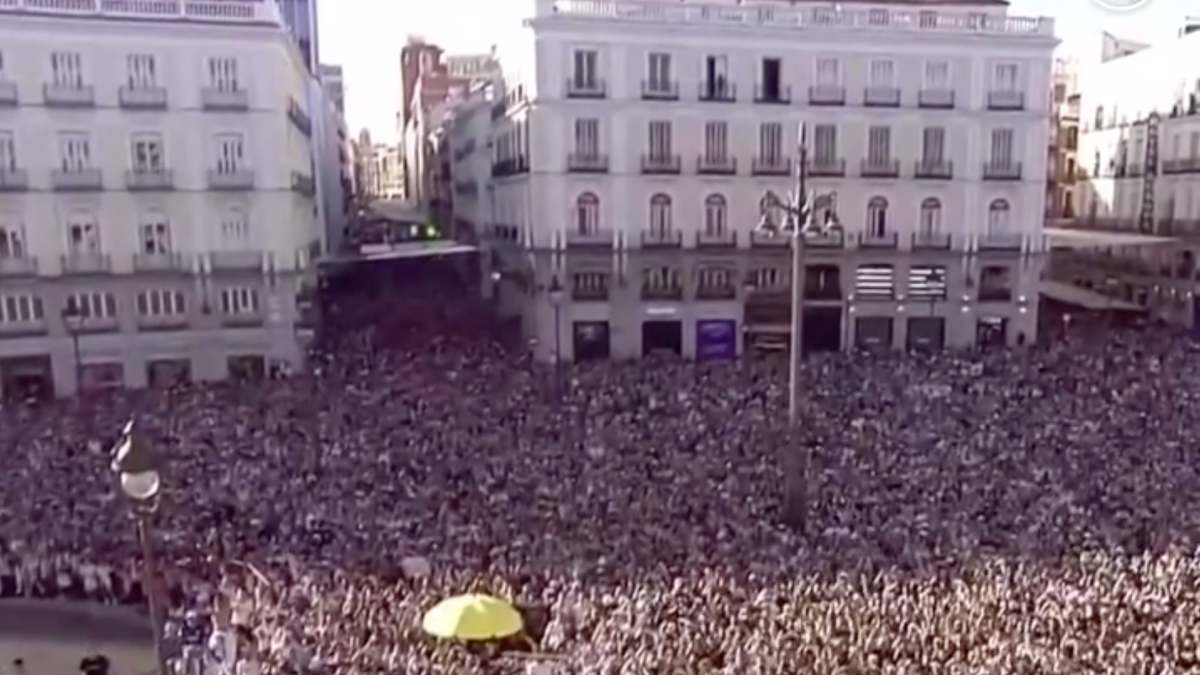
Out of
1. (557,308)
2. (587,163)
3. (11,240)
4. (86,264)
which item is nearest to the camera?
(11,240)

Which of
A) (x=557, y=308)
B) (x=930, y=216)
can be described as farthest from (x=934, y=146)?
(x=557, y=308)

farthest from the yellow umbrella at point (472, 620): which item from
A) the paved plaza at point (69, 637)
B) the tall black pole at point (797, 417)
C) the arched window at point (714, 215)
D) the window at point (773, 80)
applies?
the window at point (773, 80)

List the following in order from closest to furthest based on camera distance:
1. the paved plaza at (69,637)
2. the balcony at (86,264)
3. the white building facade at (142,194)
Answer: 1. the paved plaza at (69,637)
2. the white building facade at (142,194)
3. the balcony at (86,264)

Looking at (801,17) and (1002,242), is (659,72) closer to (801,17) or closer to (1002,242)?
(801,17)

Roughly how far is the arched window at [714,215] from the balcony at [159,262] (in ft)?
51.0

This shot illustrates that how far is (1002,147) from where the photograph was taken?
3775 cm

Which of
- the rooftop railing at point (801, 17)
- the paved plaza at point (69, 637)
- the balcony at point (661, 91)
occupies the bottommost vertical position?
the paved plaza at point (69, 637)

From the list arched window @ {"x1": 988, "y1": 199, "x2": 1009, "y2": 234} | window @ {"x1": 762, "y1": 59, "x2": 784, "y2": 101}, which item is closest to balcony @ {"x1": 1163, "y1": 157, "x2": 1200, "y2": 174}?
arched window @ {"x1": 988, "y1": 199, "x2": 1009, "y2": 234}

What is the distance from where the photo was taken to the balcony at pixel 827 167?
3678 centimetres

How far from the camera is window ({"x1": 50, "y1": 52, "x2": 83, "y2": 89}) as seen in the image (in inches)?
1220

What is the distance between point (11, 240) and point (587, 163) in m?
16.2

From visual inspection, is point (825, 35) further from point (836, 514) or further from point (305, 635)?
point (305, 635)

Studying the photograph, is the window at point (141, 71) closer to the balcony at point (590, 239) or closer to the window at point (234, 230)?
the window at point (234, 230)

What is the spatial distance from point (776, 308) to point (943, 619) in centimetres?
2446
